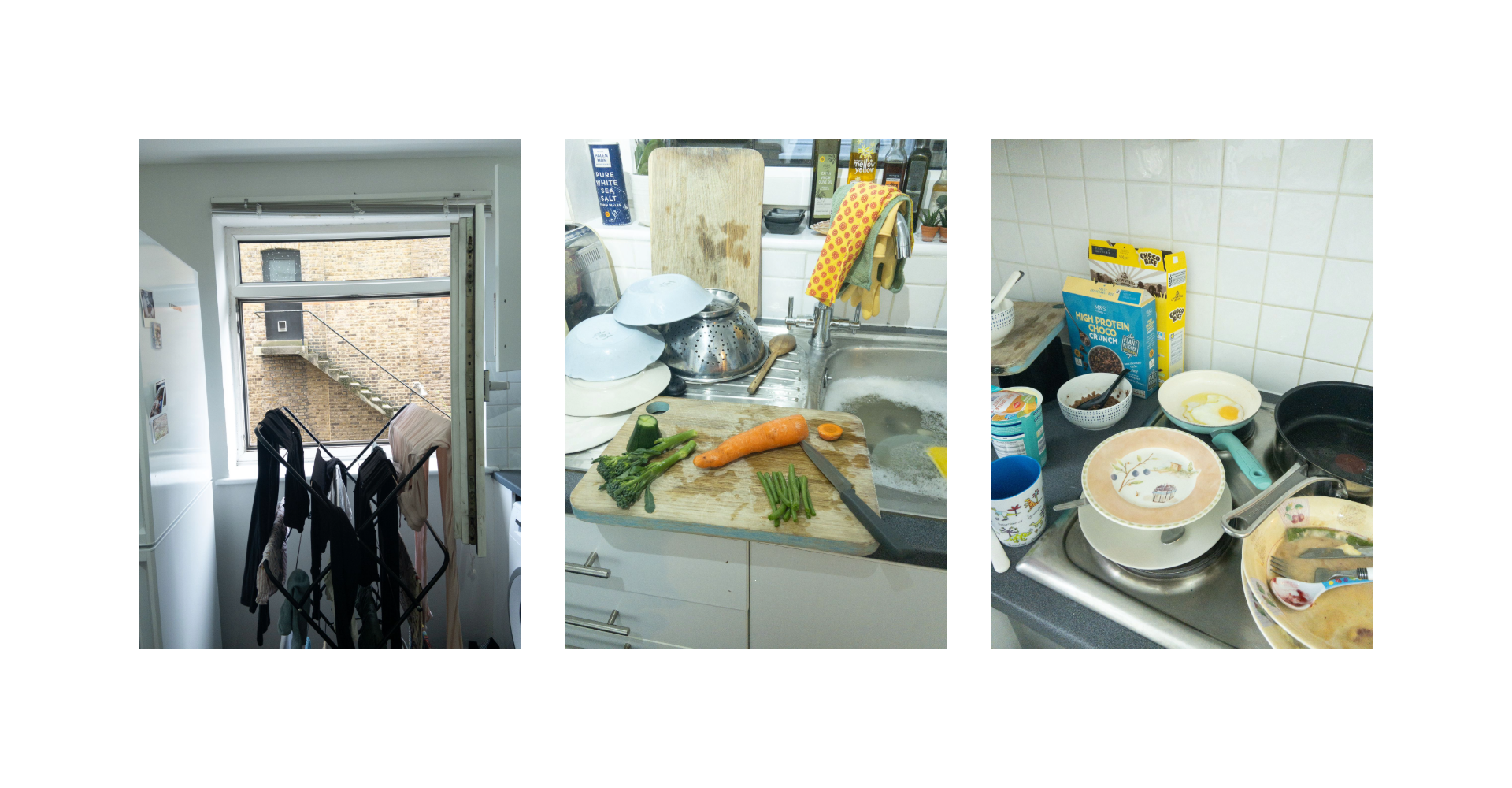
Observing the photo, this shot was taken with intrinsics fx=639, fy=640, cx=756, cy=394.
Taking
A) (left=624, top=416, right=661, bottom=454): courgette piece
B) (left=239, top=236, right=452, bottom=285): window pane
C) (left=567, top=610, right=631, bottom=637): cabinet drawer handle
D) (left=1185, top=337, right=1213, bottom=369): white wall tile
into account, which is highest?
(left=239, top=236, right=452, bottom=285): window pane

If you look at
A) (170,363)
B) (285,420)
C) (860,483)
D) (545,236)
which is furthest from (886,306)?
(170,363)

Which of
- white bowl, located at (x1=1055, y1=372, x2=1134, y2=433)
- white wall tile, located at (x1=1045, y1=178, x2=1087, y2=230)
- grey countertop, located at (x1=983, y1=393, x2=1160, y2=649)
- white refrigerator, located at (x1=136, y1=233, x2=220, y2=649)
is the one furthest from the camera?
white refrigerator, located at (x1=136, y1=233, x2=220, y2=649)

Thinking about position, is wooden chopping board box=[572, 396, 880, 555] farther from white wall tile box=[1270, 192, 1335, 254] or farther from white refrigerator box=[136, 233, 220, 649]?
white refrigerator box=[136, 233, 220, 649]

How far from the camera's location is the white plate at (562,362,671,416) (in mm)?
953

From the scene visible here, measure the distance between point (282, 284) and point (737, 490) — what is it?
99cm

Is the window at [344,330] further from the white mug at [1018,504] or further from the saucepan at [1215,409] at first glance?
the saucepan at [1215,409]

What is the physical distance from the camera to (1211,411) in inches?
43.3

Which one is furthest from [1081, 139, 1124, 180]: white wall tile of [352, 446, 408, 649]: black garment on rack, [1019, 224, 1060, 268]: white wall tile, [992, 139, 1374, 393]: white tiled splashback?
[352, 446, 408, 649]: black garment on rack

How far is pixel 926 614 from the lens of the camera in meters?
0.96

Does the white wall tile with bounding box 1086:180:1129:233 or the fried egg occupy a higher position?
the white wall tile with bounding box 1086:180:1129:233

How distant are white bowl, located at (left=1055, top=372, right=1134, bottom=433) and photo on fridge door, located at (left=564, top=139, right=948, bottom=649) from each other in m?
0.29

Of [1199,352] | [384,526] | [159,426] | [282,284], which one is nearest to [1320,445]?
[1199,352]

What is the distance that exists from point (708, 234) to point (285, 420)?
3.28 ft

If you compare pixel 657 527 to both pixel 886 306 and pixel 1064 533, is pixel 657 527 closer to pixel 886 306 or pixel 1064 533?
pixel 886 306
